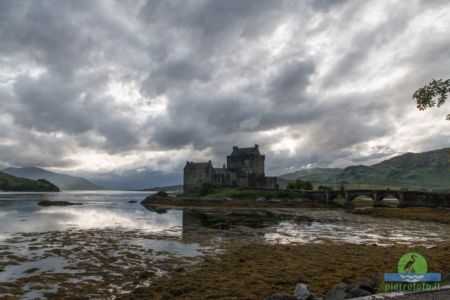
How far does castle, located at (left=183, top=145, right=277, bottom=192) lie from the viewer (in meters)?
110

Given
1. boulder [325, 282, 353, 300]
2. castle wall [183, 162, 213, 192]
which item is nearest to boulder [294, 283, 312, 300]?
boulder [325, 282, 353, 300]

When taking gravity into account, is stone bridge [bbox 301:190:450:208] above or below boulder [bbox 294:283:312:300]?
below

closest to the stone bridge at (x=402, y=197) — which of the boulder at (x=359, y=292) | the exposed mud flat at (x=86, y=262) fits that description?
the exposed mud flat at (x=86, y=262)

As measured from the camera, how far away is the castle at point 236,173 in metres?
110

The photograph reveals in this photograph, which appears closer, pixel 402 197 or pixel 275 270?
pixel 275 270

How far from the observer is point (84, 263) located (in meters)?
16.3

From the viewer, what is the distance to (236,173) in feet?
376

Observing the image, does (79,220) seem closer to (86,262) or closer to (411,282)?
(86,262)

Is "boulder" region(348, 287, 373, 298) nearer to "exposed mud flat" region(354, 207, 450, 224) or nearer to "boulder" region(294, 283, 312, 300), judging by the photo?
"boulder" region(294, 283, 312, 300)

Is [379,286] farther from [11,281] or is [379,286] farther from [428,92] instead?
[11,281]

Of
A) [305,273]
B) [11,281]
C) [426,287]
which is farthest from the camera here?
[305,273]

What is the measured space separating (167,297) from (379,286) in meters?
7.23

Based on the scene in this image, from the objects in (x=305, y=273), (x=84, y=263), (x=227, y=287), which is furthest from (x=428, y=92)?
(x=84, y=263)

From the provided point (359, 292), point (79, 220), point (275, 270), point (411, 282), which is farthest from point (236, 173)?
point (359, 292)
